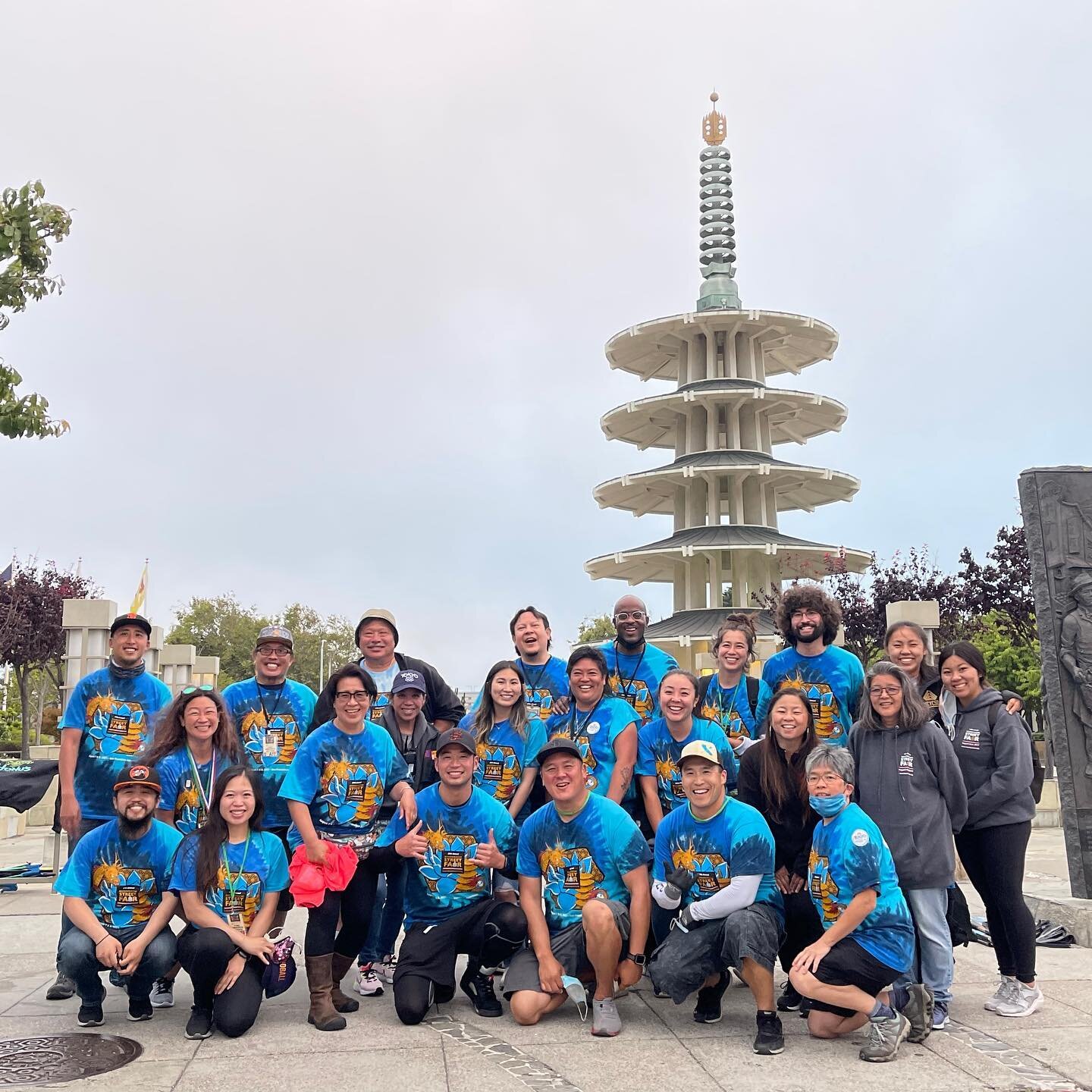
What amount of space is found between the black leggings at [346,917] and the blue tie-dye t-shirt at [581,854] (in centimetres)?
85

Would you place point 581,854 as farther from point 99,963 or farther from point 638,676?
point 99,963

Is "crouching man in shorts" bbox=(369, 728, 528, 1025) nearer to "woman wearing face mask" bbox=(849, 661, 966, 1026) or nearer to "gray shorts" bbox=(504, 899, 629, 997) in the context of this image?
"gray shorts" bbox=(504, 899, 629, 997)

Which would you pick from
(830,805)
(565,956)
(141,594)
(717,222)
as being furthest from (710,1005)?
(717,222)

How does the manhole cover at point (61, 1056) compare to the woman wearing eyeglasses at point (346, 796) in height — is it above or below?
below

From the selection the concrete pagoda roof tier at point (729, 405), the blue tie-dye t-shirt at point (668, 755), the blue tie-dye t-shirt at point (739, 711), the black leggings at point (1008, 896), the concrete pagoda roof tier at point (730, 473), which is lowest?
the black leggings at point (1008, 896)

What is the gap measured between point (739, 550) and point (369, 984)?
28.5 meters

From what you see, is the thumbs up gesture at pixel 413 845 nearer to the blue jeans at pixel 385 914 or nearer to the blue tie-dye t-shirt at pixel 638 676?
the blue jeans at pixel 385 914

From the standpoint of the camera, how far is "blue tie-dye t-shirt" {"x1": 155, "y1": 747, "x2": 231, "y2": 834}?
5938 mm

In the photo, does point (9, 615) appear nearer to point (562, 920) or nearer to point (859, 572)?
point (859, 572)

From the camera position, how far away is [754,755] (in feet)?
19.2

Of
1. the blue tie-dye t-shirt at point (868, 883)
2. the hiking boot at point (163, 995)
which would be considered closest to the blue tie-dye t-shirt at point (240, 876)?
the hiking boot at point (163, 995)

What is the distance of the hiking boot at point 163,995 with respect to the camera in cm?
593

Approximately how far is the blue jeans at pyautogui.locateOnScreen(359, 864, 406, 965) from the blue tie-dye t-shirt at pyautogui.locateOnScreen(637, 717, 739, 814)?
1.50 m

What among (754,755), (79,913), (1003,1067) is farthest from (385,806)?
(1003,1067)
